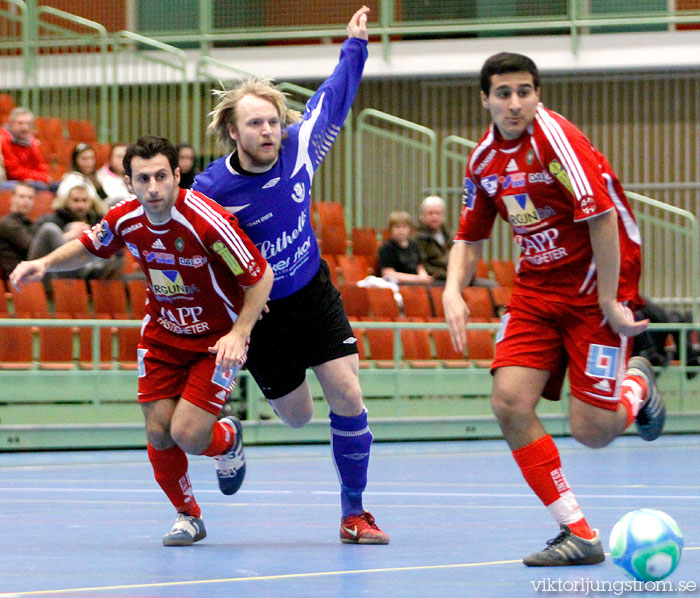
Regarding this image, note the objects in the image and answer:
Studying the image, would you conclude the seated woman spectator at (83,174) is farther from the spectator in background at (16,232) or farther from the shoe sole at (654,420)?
the shoe sole at (654,420)

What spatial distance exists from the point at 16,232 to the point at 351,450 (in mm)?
5385

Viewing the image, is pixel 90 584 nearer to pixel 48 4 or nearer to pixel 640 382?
pixel 640 382

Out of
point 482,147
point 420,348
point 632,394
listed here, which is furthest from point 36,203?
point 632,394

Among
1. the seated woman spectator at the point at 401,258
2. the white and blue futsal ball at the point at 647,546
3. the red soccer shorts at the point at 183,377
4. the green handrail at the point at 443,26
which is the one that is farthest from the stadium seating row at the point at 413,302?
the white and blue futsal ball at the point at 647,546

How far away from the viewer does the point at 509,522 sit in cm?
583

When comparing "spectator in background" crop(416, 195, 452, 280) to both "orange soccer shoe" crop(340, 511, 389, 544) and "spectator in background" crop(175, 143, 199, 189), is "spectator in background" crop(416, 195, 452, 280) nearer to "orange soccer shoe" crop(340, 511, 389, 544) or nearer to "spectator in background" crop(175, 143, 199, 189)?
"spectator in background" crop(175, 143, 199, 189)

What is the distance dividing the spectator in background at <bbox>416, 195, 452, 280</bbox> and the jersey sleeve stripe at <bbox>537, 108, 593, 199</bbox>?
7.55 metres

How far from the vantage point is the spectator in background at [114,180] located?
1124 cm

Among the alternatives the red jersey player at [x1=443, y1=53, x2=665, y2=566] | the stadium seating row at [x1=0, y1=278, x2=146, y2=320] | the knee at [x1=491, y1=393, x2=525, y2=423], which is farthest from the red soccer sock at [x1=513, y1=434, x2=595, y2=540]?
the stadium seating row at [x1=0, y1=278, x2=146, y2=320]

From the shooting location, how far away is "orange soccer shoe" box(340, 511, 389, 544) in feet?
17.0

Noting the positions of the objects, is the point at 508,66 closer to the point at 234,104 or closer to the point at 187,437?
the point at 234,104

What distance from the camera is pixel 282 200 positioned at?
5285 millimetres

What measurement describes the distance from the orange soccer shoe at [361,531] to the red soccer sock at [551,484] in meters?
0.84

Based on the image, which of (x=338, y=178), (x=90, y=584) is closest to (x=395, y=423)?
(x=338, y=178)
